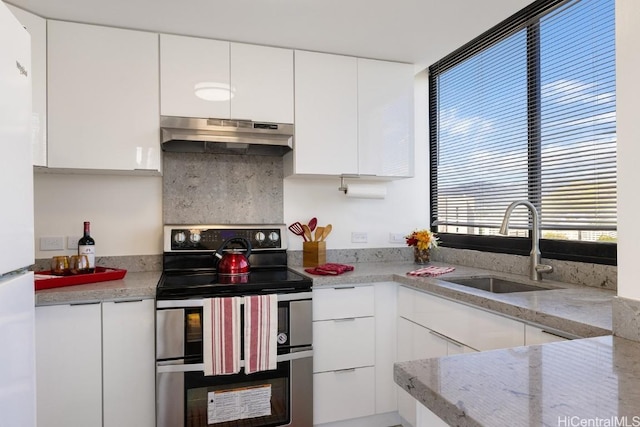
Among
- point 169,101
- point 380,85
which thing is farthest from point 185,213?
point 380,85

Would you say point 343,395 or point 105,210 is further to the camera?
point 105,210

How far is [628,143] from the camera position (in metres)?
1.08

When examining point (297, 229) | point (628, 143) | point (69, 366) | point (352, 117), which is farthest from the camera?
point (297, 229)

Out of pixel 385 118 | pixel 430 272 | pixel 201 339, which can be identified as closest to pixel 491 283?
pixel 430 272

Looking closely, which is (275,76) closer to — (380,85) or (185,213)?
(380,85)

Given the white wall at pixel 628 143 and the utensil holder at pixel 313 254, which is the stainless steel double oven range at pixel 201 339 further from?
the white wall at pixel 628 143

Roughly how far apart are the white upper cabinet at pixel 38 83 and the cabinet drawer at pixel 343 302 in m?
1.61

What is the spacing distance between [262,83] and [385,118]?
2.80 feet

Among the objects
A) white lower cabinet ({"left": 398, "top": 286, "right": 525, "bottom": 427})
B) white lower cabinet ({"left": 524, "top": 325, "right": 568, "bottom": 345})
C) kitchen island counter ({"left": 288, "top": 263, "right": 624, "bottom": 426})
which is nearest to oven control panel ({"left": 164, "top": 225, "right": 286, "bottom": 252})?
white lower cabinet ({"left": 398, "top": 286, "right": 525, "bottom": 427})

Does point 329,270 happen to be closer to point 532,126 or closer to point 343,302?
point 343,302

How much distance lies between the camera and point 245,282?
2.12 m

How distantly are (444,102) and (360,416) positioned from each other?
229cm

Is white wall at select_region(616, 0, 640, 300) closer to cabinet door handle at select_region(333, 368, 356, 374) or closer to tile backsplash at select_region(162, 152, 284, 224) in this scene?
cabinet door handle at select_region(333, 368, 356, 374)

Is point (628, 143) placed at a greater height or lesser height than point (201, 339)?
greater
